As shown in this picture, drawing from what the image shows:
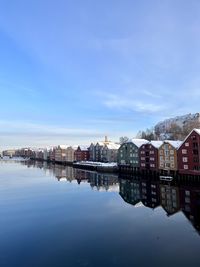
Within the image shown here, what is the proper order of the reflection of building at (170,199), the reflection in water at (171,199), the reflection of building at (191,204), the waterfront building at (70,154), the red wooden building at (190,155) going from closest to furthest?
1. the reflection of building at (191,204)
2. the reflection in water at (171,199)
3. the reflection of building at (170,199)
4. the red wooden building at (190,155)
5. the waterfront building at (70,154)

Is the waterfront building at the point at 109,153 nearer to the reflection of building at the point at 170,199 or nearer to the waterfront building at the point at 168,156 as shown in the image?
the waterfront building at the point at 168,156

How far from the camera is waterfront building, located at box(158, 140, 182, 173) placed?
2089 inches

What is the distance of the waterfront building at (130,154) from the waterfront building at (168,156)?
30.2ft

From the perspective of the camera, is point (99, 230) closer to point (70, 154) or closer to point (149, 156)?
point (149, 156)

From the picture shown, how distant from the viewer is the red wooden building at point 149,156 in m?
59.5

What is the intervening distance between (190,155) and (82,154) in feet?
219

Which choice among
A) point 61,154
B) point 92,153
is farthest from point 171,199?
point 61,154

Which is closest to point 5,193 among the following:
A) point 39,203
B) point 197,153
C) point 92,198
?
point 39,203

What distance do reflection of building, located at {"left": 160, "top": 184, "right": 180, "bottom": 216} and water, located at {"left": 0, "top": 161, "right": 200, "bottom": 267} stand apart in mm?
96

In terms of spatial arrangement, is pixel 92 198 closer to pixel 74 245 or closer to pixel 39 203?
pixel 39 203

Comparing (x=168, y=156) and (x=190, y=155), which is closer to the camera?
(x=190, y=155)

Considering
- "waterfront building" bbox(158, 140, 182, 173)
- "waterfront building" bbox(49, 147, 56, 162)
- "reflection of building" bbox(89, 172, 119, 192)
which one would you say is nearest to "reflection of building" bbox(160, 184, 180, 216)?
"reflection of building" bbox(89, 172, 119, 192)

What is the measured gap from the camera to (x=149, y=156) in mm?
61656

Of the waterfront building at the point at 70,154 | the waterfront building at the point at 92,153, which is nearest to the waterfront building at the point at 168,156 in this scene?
the waterfront building at the point at 92,153
